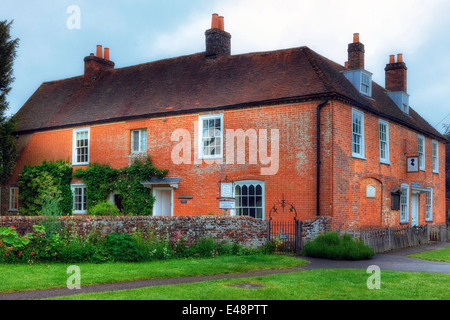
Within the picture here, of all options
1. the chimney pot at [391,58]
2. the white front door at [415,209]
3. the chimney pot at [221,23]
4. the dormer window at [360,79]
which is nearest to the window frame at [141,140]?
the chimney pot at [221,23]

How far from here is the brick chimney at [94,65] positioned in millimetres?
30641

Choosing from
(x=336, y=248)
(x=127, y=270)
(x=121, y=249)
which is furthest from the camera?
(x=336, y=248)

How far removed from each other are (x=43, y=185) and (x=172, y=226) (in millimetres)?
13091

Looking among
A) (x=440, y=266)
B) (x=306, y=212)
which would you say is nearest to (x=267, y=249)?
(x=306, y=212)

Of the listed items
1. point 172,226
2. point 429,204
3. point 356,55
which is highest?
point 356,55

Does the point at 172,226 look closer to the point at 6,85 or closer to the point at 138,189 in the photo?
the point at 138,189

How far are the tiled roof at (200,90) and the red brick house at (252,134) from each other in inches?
3.1

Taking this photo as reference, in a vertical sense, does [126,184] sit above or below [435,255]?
above

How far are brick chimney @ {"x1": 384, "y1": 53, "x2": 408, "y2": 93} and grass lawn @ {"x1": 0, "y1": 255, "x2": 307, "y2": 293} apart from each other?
1844 cm

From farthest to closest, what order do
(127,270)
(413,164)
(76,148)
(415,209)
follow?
(415,209), (76,148), (413,164), (127,270)

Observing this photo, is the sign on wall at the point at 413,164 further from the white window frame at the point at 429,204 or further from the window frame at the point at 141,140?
the window frame at the point at 141,140

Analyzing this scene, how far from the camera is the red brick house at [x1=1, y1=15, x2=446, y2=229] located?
67.8 ft

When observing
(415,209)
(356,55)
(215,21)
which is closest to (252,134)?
(215,21)

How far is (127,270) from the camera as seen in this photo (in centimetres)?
1297
